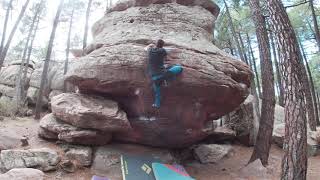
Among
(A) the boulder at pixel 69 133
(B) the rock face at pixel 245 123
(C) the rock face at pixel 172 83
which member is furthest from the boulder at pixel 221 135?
(A) the boulder at pixel 69 133

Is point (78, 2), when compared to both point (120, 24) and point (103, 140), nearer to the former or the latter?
point (120, 24)

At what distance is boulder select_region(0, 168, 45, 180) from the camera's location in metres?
6.17

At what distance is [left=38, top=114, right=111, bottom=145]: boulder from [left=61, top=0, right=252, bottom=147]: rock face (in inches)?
29.8

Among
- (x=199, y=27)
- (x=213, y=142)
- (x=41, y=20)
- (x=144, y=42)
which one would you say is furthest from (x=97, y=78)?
(x=41, y=20)

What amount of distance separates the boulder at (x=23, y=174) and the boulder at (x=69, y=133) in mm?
1576

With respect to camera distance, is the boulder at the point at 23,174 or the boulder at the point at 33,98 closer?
the boulder at the point at 23,174

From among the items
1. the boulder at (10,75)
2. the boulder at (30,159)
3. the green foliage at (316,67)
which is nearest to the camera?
the boulder at (30,159)

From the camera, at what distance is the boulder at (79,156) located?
7992mm

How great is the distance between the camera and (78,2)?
19500mm

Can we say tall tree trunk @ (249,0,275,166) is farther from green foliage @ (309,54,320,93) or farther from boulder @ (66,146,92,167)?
green foliage @ (309,54,320,93)

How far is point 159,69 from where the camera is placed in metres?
7.57

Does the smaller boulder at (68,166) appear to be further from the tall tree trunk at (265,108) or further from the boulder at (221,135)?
the boulder at (221,135)

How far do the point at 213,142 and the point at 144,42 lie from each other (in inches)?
227

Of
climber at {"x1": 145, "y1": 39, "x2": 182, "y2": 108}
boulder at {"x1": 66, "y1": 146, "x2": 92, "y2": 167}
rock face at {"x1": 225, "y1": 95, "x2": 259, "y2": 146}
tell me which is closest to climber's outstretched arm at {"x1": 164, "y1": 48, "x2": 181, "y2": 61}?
climber at {"x1": 145, "y1": 39, "x2": 182, "y2": 108}
